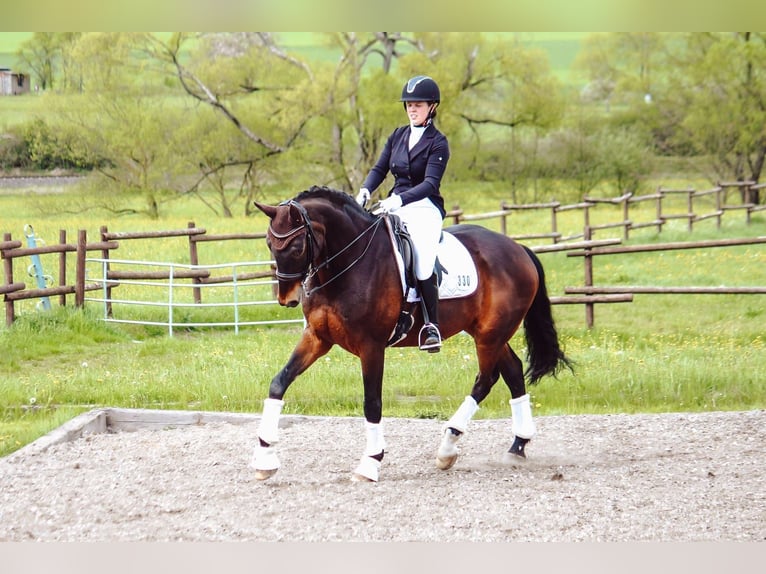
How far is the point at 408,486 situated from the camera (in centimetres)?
460

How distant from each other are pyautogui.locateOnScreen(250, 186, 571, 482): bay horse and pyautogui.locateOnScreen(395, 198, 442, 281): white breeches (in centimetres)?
13

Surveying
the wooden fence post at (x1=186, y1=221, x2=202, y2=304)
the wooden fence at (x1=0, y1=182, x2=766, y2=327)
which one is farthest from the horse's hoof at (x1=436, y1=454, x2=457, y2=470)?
the wooden fence post at (x1=186, y1=221, x2=202, y2=304)

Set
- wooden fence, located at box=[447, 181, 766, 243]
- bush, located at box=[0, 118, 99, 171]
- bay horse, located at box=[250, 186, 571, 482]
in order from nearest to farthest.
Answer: bay horse, located at box=[250, 186, 571, 482] → bush, located at box=[0, 118, 99, 171] → wooden fence, located at box=[447, 181, 766, 243]

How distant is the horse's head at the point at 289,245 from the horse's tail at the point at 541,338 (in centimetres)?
169

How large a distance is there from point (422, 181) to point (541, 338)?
4.20 feet

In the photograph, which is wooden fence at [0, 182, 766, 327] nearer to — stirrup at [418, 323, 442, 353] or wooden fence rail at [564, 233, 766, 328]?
wooden fence rail at [564, 233, 766, 328]

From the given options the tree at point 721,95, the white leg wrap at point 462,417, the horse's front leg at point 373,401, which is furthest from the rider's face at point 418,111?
the tree at point 721,95

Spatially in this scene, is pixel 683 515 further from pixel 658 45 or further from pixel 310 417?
pixel 658 45

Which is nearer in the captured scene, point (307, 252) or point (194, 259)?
point (307, 252)

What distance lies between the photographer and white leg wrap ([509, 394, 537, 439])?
5.11 m

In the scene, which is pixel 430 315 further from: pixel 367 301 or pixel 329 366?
pixel 329 366

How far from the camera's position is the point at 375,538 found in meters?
3.89

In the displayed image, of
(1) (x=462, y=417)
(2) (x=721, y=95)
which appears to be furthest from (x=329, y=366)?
(2) (x=721, y=95)

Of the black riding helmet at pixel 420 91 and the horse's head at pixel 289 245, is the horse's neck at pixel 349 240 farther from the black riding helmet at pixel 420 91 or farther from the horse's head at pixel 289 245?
the black riding helmet at pixel 420 91
